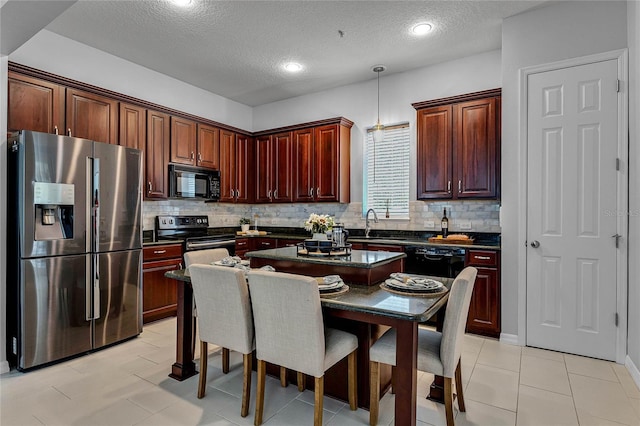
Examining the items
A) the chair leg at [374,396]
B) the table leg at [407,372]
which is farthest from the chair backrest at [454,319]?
the chair leg at [374,396]

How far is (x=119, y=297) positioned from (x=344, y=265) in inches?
92.3

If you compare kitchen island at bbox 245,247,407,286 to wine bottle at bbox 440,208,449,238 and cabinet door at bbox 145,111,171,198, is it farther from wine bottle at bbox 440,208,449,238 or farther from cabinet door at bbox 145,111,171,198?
cabinet door at bbox 145,111,171,198

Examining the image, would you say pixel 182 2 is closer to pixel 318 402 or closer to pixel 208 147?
pixel 208 147

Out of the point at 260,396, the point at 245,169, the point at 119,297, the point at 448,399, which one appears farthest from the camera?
the point at 245,169

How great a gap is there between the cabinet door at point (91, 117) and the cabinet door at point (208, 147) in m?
1.14

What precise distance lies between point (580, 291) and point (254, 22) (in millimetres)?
3846

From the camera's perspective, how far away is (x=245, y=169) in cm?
552

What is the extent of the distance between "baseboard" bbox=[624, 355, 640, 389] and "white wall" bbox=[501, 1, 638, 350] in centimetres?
76

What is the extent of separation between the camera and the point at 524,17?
3.25 meters

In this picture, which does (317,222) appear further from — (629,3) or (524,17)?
(629,3)

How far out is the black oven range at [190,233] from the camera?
4.29 m

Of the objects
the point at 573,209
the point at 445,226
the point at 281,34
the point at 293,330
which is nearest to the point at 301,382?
the point at 293,330

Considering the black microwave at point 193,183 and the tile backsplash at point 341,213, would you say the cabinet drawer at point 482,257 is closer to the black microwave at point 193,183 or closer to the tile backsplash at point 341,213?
the tile backsplash at point 341,213

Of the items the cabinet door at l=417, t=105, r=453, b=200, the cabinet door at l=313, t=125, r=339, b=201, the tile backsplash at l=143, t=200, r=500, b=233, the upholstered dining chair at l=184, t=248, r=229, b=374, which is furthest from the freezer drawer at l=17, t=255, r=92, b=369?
the cabinet door at l=417, t=105, r=453, b=200
